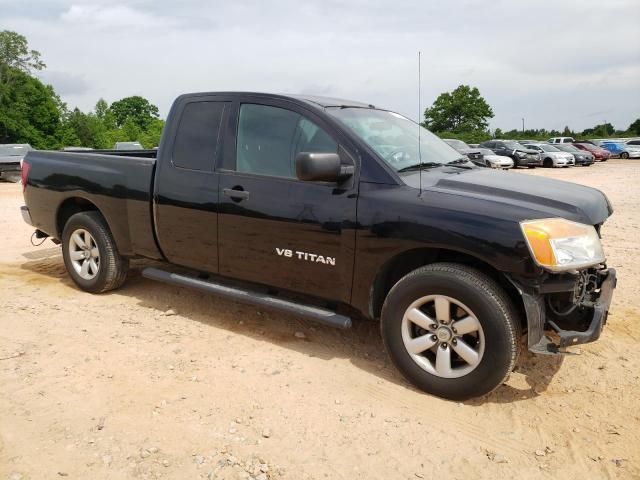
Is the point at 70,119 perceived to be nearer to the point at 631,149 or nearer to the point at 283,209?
the point at 631,149

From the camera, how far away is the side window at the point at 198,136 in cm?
424

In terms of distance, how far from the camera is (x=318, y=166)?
3314mm

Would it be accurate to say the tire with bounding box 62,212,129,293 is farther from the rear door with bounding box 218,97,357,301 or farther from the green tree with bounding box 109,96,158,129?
the green tree with bounding box 109,96,158,129

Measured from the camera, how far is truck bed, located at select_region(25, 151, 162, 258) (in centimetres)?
461

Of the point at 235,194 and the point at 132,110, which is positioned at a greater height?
the point at 132,110

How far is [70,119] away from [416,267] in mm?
65057

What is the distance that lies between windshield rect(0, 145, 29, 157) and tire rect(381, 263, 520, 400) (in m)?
A: 19.1

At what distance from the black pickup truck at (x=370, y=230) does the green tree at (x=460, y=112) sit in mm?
65114

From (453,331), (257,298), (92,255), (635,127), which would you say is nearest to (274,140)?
(257,298)

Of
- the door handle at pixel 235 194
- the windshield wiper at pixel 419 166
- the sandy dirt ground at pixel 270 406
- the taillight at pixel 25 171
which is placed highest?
the windshield wiper at pixel 419 166

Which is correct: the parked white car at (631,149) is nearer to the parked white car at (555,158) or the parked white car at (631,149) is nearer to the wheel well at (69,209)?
the parked white car at (555,158)

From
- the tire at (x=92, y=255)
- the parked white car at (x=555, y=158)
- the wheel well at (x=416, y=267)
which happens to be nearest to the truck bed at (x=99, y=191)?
the tire at (x=92, y=255)

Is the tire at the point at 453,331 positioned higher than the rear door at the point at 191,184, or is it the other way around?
the rear door at the point at 191,184

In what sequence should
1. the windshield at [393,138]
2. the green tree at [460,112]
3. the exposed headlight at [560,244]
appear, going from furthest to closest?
the green tree at [460,112]
the windshield at [393,138]
the exposed headlight at [560,244]
